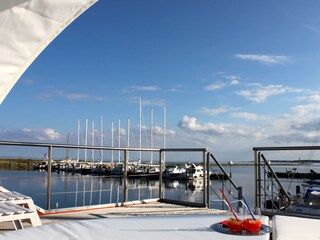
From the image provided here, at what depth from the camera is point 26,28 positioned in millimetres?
1467

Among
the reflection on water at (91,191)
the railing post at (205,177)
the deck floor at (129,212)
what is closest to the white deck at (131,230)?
the reflection on water at (91,191)

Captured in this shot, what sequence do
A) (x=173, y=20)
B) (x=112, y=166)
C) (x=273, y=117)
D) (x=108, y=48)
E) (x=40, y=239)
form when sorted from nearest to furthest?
(x=40, y=239)
(x=173, y=20)
(x=108, y=48)
(x=273, y=117)
(x=112, y=166)

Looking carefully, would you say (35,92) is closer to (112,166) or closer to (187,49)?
(187,49)

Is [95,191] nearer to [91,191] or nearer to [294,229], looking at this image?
[91,191]

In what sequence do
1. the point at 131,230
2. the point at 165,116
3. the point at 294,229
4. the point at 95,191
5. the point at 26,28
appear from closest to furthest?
the point at 26,28 < the point at 131,230 < the point at 294,229 < the point at 95,191 < the point at 165,116

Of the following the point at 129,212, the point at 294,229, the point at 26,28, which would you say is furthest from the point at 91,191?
the point at 26,28

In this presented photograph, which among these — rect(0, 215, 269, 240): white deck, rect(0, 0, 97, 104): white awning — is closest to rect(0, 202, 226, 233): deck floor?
rect(0, 215, 269, 240): white deck

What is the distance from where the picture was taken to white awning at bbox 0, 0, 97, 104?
4.59 ft

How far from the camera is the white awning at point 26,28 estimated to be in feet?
4.59

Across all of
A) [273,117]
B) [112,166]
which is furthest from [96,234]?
[112,166]

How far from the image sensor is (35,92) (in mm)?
19438

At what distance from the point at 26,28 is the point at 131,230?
1025 mm

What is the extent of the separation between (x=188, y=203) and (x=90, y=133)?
32964 mm

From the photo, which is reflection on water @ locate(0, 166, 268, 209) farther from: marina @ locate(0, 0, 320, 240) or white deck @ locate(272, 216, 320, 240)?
white deck @ locate(272, 216, 320, 240)
